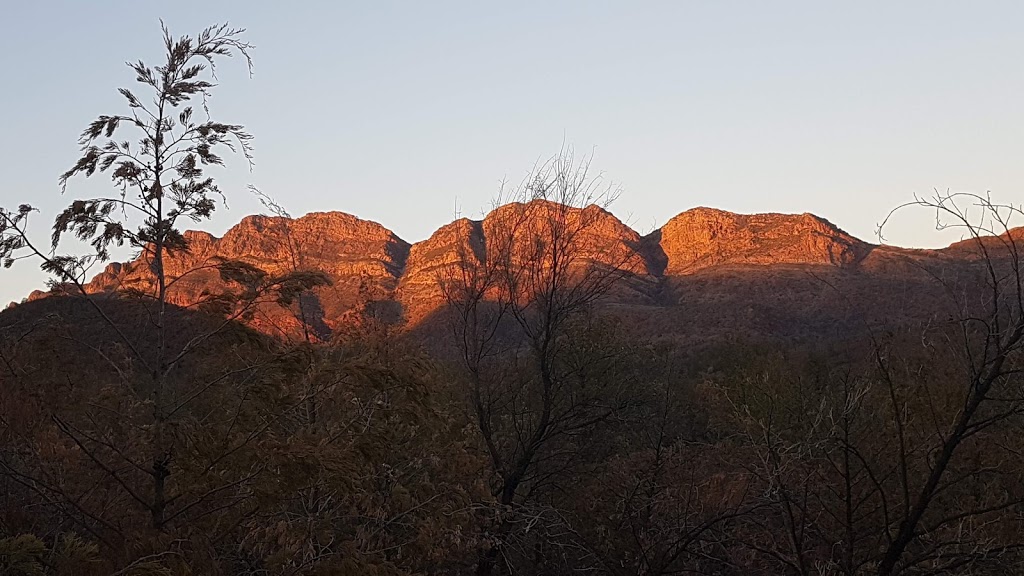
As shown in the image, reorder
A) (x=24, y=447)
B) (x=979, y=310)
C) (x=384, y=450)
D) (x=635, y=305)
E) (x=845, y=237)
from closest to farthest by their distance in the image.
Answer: (x=979, y=310) < (x=384, y=450) < (x=24, y=447) < (x=635, y=305) < (x=845, y=237)

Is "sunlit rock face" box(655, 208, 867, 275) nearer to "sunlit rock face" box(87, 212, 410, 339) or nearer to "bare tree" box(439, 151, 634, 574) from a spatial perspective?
"sunlit rock face" box(87, 212, 410, 339)

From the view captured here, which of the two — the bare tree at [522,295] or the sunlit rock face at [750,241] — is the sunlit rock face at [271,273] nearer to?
the bare tree at [522,295]

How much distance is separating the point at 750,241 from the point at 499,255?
407ft

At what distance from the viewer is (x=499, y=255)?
1223 cm

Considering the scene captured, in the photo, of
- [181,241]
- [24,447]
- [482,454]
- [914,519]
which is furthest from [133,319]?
[914,519]

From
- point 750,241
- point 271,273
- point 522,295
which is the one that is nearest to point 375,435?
point 271,273

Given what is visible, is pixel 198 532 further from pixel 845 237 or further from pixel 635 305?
pixel 845 237

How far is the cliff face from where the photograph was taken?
10023 mm

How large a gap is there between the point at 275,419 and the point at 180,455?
3.04 ft

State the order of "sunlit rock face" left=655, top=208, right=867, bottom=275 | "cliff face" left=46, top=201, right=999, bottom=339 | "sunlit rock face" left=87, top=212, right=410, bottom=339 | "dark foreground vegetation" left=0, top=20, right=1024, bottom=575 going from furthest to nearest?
"sunlit rock face" left=655, top=208, right=867, bottom=275 < "cliff face" left=46, top=201, right=999, bottom=339 < "sunlit rock face" left=87, top=212, right=410, bottom=339 < "dark foreground vegetation" left=0, top=20, right=1024, bottom=575

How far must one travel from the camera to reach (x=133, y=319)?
26.5 ft

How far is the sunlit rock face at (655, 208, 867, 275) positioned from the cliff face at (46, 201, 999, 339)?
23 cm

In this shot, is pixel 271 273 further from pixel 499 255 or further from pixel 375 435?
pixel 499 255

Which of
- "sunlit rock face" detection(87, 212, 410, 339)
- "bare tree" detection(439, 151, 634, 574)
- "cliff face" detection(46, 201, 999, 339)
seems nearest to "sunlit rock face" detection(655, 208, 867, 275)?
"cliff face" detection(46, 201, 999, 339)
